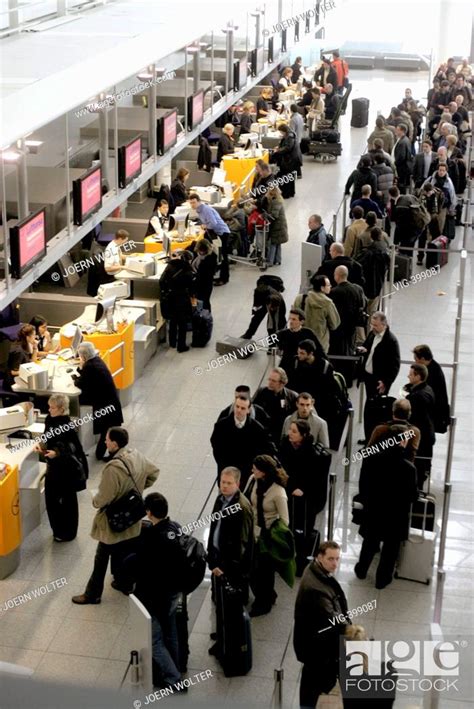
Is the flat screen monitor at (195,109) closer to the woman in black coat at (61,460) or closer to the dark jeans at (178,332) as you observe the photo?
the dark jeans at (178,332)

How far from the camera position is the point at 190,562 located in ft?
18.2

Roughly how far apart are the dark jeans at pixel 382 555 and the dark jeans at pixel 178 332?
4.99 m

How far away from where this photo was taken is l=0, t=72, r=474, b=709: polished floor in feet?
20.8

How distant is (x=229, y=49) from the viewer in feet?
65.8

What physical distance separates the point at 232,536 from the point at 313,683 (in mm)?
1030

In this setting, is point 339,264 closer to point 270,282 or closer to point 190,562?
point 270,282

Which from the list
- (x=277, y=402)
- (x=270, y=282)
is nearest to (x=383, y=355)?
(x=277, y=402)

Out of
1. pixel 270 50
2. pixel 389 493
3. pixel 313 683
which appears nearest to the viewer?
pixel 313 683

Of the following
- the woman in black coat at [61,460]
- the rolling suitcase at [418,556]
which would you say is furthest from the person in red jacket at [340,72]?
the rolling suitcase at [418,556]

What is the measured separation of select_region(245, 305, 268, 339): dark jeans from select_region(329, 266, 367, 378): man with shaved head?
50.0 inches

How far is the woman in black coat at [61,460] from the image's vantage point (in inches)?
292

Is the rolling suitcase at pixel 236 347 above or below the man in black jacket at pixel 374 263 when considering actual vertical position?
below

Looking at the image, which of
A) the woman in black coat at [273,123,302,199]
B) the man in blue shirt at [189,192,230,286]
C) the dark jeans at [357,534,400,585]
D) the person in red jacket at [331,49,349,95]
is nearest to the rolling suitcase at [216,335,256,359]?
the man in blue shirt at [189,192,230,286]

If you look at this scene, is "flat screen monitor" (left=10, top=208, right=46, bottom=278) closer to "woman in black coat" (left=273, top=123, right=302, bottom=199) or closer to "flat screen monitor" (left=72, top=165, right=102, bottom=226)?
"flat screen monitor" (left=72, top=165, right=102, bottom=226)
